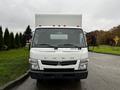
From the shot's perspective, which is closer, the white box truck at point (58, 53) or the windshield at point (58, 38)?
the white box truck at point (58, 53)

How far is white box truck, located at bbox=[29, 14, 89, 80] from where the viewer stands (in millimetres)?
8273

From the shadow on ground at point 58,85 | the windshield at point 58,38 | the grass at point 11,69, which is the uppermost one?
the windshield at point 58,38

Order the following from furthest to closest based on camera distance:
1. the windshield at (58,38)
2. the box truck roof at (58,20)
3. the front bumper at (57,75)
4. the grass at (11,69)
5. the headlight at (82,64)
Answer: the box truck roof at (58,20) < the grass at (11,69) < the windshield at (58,38) < the headlight at (82,64) < the front bumper at (57,75)

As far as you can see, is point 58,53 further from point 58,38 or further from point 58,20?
point 58,20

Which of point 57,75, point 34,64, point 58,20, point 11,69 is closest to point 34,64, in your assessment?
point 34,64

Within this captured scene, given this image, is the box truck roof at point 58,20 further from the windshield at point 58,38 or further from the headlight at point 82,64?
the headlight at point 82,64

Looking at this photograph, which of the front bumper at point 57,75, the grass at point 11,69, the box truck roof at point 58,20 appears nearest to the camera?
the front bumper at point 57,75

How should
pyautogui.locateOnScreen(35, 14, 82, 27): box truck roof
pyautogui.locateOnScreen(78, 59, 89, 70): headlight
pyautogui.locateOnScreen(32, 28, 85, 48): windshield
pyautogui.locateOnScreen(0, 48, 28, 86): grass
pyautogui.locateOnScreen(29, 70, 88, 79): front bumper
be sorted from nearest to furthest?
pyautogui.locateOnScreen(29, 70, 88, 79): front bumper
pyautogui.locateOnScreen(78, 59, 89, 70): headlight
pyautogui.locateOnScreen(32, 28, 85, 48): windshield
pyautogui.locateOnScreen(0, 48, 28, 86): grass
pyautogui.locateOnScreen(35, 14, 82, 27): box truck roof

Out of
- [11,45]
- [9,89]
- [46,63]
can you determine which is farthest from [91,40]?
[11,45]

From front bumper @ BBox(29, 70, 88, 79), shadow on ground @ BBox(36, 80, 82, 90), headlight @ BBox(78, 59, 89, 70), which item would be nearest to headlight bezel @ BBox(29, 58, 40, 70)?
front bumper @ BBox(29, 70, 88, 79)

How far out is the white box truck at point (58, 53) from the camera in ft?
27.1

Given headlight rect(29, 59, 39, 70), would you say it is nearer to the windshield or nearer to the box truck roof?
the windshield

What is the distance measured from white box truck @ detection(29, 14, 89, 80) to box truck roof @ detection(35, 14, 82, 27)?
649 mm

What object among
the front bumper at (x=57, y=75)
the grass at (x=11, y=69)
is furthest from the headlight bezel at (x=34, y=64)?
the grass at (x=11, y=69)
